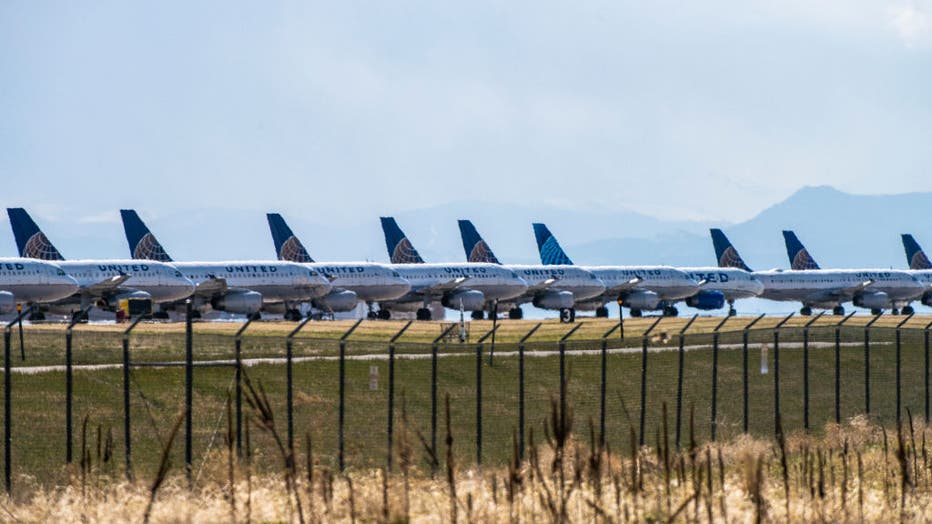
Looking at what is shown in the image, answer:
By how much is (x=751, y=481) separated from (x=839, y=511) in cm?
501

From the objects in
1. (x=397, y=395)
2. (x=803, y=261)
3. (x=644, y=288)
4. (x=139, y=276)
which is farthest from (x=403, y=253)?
(x=397, y=395)

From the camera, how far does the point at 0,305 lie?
232 ft

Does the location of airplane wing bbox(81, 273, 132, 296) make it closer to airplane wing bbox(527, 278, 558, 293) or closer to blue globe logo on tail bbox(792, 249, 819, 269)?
airplane wing bbox(527, 278, 558, 293)

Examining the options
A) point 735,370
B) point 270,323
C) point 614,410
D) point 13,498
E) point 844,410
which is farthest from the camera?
point 270,323

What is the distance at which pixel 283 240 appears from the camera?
107 metres

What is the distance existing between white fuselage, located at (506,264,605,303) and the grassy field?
181 ft

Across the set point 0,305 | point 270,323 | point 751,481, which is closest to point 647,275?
point 270,323

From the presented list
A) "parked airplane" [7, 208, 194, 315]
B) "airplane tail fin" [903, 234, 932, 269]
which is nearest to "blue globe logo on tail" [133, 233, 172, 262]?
"parked airplane" [7, 208, 194, 315]

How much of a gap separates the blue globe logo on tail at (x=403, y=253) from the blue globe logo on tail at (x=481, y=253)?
21.1ft

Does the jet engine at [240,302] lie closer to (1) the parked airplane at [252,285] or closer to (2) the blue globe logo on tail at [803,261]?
(1) the parked airplane at [252,285]

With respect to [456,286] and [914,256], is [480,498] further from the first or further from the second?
[914,256]

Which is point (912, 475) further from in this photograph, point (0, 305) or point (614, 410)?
point (0, 305)

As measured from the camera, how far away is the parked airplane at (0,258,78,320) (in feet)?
241

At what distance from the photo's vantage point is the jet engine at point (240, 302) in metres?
84.6
